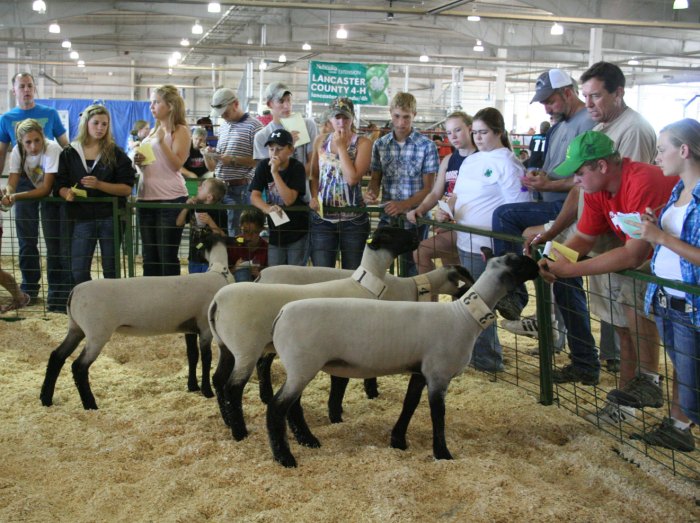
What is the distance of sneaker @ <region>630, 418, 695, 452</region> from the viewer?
3.61 m

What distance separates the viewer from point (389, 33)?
27203mm

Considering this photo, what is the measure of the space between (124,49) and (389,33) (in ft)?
34.6

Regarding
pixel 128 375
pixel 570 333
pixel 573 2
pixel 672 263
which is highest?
pixel 573 2

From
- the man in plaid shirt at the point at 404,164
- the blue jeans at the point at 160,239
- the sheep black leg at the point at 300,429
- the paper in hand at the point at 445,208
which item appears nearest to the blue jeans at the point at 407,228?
the man in plaid shirt at the point at 404,164

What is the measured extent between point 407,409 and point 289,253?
7.74 ft

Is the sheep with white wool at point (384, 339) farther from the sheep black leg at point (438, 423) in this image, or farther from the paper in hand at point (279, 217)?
the paper in hand at point (279, 217)

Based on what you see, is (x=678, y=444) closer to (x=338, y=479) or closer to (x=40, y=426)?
(x=338, y=479)

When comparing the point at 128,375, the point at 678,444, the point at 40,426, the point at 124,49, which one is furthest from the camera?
the point at 124,49

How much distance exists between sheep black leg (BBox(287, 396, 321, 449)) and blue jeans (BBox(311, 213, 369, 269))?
1984 millimetres

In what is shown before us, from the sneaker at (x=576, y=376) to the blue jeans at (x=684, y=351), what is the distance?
1.19 m

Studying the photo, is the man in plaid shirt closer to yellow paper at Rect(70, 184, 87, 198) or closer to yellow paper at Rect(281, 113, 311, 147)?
yellow paper at Rect(281, 113, 311, 147)

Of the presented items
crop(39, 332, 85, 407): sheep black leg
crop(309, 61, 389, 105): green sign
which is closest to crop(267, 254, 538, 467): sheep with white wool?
crop(39, 332, 85, 407): sheep black leg

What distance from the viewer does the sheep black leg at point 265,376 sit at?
14.3 feet

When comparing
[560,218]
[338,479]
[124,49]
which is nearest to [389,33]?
[124,49]
